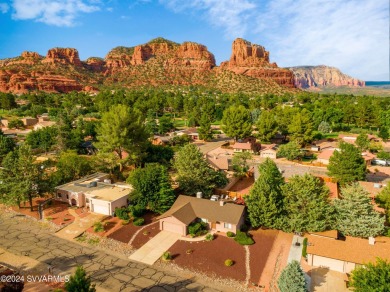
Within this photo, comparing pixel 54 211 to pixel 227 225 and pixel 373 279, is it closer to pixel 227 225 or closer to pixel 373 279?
pixel 227 225

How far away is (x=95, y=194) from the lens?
128 ft

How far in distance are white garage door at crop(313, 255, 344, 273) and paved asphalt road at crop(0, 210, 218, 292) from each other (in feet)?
35.1

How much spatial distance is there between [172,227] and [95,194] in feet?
43.2

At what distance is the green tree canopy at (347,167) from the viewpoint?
42.4m

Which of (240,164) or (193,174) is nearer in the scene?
(193,174)

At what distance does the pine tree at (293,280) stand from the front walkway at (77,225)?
23.0 m

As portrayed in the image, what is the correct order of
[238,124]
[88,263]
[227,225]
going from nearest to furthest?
[88,263]
[227,225]
[238,124]

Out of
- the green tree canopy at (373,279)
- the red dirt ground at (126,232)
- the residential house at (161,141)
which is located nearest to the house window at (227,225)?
the red dirt ground at (126,232)

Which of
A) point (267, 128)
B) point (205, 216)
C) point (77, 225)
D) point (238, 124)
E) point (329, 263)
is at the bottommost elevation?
point (329, 263)

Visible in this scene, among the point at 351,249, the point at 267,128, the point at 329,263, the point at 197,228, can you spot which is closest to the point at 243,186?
the point at 197,228

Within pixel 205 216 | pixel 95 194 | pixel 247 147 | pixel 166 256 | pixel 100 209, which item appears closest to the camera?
pixel 166 256

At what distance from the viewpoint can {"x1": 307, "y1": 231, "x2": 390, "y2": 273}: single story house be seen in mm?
25016

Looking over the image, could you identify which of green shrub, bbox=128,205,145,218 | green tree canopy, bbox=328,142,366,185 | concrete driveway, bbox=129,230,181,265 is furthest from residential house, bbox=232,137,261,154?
concrete driveway, bbox=129,230,181,265

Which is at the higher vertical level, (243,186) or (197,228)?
(243,186)
